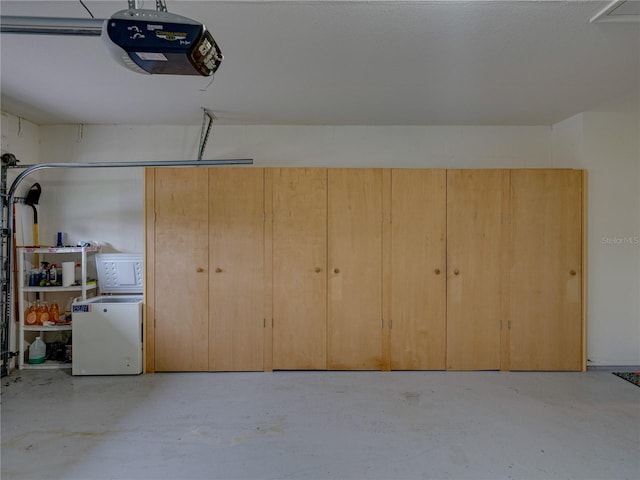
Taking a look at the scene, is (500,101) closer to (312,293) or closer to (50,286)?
(312,293)

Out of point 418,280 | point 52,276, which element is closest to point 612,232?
point 418,280

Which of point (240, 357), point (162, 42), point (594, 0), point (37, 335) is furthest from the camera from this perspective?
point (37, 335)

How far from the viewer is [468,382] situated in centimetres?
317

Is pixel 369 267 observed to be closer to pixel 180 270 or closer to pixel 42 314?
pixel 180 270

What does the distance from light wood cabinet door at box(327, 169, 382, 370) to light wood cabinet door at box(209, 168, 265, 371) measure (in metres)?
0.74

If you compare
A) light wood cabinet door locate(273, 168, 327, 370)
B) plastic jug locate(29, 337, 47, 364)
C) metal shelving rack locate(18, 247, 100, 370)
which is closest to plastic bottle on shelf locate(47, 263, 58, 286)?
metal shelving rack locate(18, 247, 100, 370)

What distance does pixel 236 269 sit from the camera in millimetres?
3400

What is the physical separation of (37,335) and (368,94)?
435 cm

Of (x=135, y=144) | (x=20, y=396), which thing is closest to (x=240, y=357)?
(x=20, y=396)

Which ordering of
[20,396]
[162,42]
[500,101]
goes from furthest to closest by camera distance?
1. [500,101]
2. [20,396]
3. [162,42]

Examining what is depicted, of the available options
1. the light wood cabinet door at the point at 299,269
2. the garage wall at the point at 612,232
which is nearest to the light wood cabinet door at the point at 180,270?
the light wood cabinet door at the point at 299,269

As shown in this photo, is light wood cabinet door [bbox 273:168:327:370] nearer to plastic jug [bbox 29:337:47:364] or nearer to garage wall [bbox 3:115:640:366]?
garage wall [bbox 3:115:640:366]

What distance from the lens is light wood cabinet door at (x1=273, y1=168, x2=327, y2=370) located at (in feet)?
11.2

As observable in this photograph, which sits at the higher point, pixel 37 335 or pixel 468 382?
pixel 37 335
